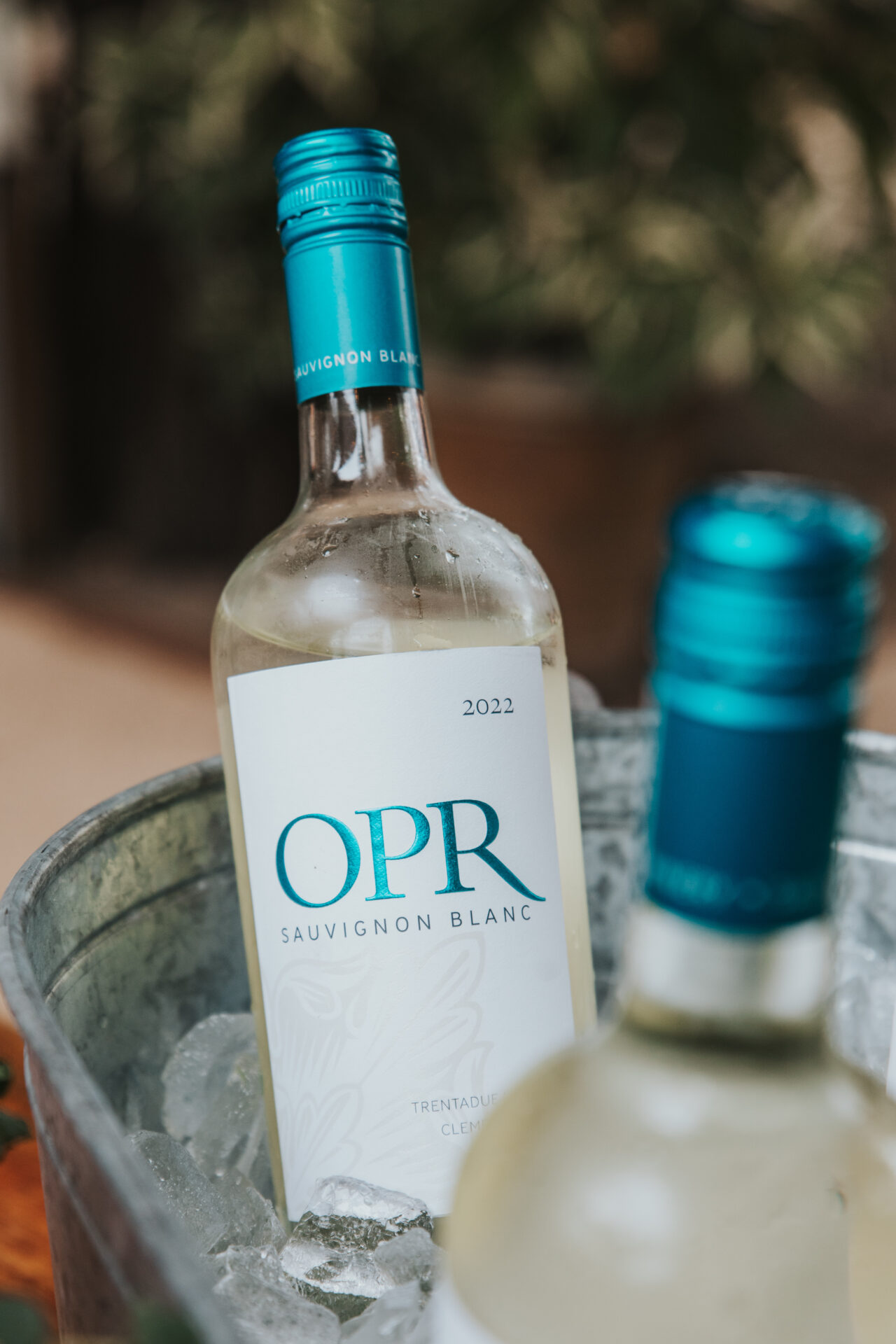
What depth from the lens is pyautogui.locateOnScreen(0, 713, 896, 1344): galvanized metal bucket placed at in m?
0.23

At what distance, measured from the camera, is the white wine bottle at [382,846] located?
0.42 metres

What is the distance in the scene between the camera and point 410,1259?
38 cm

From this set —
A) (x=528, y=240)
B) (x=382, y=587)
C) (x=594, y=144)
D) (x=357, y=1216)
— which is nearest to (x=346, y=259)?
(x=382, y=587)

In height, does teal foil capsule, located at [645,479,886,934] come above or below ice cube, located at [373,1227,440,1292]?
above

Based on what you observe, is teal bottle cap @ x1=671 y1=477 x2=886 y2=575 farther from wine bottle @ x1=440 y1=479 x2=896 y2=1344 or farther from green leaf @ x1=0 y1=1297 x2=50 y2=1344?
green leaf @ x1=0 y1=1297 x2=50 y2=1344

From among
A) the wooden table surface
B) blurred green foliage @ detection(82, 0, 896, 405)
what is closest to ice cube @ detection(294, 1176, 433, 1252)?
the wooden table surface

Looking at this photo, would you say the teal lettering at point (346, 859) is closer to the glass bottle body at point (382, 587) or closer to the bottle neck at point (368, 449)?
the glass bottle body at point (382, 587)

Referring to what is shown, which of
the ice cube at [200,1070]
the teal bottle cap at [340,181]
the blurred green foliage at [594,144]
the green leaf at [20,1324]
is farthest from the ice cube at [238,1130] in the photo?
the blurred green foliage at [594,144]

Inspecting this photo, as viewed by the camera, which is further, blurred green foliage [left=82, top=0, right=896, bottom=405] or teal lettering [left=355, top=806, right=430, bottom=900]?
blurred green foliage [left=82, top=0, right=896, bottom=405]

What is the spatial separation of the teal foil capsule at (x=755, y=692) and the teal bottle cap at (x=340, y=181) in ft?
0.78

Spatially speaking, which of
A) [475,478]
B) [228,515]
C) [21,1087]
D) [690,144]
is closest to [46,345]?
[228,515]

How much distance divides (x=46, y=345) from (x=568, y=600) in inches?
70.0

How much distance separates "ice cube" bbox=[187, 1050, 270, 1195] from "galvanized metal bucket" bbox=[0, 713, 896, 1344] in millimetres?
26

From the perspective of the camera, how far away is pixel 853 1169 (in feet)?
0.85
